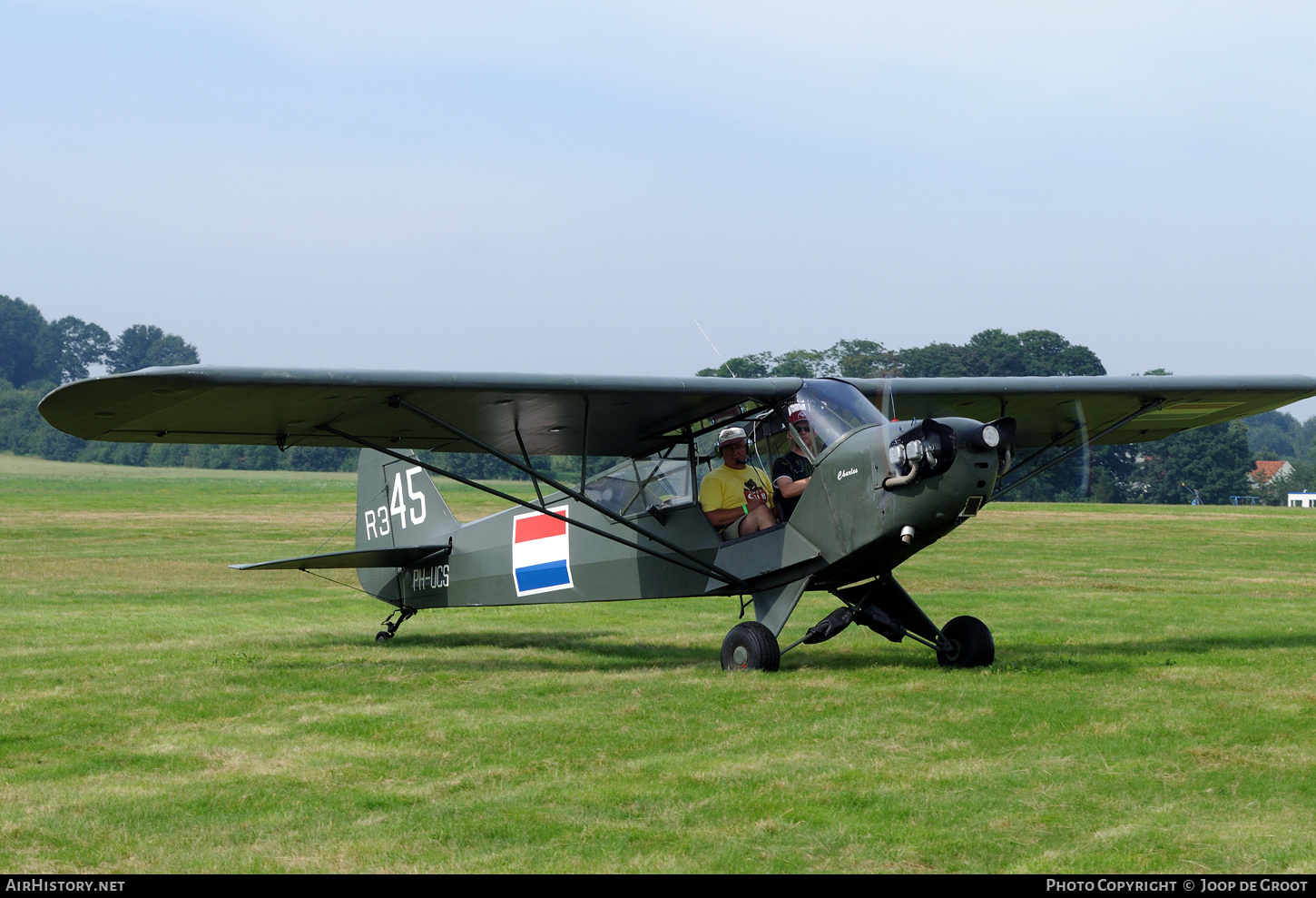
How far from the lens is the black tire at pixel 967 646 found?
939cm

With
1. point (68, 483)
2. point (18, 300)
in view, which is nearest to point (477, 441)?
point (68, 483)

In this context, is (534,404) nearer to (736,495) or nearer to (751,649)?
(736,495)

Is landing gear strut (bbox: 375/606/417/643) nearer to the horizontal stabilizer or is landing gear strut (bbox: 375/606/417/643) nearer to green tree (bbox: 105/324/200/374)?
the horizontal stabilizer

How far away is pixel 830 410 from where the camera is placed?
9289 millimetres

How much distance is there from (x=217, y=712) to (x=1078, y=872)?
576 centimetres

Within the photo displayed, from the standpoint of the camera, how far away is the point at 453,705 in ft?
26.7

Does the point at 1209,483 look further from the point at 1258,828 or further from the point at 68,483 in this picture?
the point at 1258,828

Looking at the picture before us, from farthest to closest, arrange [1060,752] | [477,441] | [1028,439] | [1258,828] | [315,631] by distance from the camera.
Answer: [315,631] → [1028,439] → [477,441] → [1060,752] → [1258,828]

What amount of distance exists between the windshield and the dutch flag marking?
2.87 m

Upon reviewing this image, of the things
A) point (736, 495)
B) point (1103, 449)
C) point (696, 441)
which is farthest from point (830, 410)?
point (1103, 449)

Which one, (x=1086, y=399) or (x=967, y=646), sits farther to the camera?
(x=1086, y=399)

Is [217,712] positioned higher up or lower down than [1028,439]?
lower down

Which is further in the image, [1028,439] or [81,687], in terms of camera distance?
[1028,439]

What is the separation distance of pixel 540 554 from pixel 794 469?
3.07 meters
